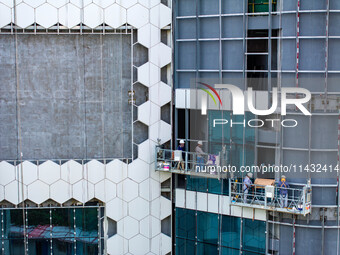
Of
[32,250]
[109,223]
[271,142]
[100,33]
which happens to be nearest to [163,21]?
[100,33]

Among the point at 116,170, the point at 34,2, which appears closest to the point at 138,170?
the point at 116,170

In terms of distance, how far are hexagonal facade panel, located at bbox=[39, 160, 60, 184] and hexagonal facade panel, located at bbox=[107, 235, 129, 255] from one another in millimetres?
4036

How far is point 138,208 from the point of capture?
93.7 ft

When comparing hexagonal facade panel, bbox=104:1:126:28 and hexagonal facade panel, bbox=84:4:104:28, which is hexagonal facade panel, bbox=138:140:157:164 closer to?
hexagonal facade panel, bbox=104:1:126:28

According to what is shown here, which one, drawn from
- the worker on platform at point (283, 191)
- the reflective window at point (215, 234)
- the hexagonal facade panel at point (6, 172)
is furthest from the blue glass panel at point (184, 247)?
the hexagonal facade panel at point (6, 172)

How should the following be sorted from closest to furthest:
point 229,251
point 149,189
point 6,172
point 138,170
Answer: point 229,251, point 6,172, point 138,170, point 149,189

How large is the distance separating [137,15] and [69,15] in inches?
121

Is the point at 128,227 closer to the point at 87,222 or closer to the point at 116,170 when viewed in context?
the point at 87,222

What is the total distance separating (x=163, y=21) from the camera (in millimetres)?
27672

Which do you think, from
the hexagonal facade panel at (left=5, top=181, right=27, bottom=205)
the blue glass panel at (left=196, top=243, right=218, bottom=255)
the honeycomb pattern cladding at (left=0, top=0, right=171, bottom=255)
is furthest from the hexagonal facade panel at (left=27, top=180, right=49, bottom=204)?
the blue glass panel at (left=196, top=243, right=218, bottom=255)

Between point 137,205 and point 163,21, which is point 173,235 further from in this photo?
point 163,21

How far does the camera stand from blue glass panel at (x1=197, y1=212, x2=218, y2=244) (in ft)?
91.2

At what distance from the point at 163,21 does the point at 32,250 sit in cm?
1246

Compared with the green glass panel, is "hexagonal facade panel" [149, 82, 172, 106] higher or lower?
higher
